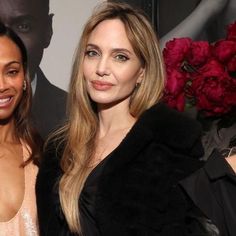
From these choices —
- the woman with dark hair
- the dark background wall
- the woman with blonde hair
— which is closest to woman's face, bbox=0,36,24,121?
the woman with dark hair

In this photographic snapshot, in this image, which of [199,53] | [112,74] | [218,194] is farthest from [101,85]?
[218,194]

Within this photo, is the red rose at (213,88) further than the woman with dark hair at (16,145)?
No

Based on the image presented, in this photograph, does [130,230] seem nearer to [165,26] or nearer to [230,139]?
[230,139]

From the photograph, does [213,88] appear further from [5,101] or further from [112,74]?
[5,101]

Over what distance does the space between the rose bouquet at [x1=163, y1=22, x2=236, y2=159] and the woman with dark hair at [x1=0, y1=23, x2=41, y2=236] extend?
437mm

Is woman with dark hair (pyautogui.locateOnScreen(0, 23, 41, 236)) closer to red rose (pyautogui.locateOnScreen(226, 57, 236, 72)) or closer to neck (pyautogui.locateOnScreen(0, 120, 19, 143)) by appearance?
neck (pyautogui.locateOnScreen(0, 120, 19, 143))

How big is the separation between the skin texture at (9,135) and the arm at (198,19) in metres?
0.73

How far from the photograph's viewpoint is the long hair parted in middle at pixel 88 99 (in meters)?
1.30

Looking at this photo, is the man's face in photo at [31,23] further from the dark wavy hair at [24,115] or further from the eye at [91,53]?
the eye at [91,53]

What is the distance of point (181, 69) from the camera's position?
125 centimetres

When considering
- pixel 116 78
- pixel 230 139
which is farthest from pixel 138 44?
pixel 230 139

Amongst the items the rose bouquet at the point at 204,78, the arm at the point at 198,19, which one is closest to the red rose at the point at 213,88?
the rose bouquet at the point at 204,78

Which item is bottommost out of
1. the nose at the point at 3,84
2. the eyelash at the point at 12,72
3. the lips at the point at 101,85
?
the nose at the point at 3,84

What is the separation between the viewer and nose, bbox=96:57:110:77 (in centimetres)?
132
